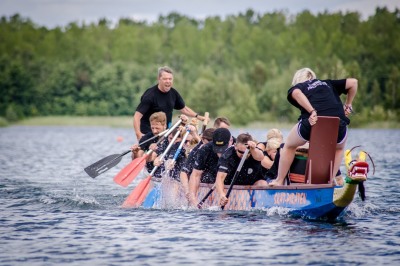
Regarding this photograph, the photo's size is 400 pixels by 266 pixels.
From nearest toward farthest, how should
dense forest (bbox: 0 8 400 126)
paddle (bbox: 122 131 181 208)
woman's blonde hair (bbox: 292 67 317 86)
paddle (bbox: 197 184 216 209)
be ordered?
woman's blonde hair (bbox: 292 67 317 86) < paddle (bbox: 197 184 216 209) < paddle (bbox: 122 131 181 208) < dense forest (bbox: 0 8 400 126)

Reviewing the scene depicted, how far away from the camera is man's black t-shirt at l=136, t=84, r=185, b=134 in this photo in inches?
565

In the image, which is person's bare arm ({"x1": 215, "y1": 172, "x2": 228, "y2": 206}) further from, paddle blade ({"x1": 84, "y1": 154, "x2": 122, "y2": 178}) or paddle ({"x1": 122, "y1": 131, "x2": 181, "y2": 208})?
paddle blade ({"x1": 84, "y1": 154, "x2": 122, "y2": 178})

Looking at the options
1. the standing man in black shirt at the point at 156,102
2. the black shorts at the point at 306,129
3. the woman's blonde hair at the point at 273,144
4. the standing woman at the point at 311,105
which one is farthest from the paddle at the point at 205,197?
the black shorts at the point at 306,129

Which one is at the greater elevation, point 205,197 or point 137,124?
point 137,124

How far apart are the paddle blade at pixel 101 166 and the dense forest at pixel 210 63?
59375mm

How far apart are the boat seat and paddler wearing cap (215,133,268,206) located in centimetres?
97

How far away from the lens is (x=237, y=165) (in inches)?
483

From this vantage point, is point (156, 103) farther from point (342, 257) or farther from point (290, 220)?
point (342, 257)

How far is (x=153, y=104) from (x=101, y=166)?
151 cm

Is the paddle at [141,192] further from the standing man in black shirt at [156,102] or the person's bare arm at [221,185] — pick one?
the person's bare arm at [221,185]

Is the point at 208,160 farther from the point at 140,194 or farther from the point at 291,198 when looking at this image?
the point at 291,198

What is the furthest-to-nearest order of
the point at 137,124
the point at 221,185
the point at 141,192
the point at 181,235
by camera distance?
1. the point at 137,124
2. the point at 141,192
3. the point at 221,185
4. the point at 181,235

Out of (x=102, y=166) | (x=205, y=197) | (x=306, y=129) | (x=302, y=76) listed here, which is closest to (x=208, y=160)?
(x=205, y=197)

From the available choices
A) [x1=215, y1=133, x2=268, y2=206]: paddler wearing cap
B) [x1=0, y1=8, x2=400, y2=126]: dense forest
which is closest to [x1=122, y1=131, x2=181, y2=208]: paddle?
[x1=215, y1=133, x2=268, y2=206]: paddler wearing cap
